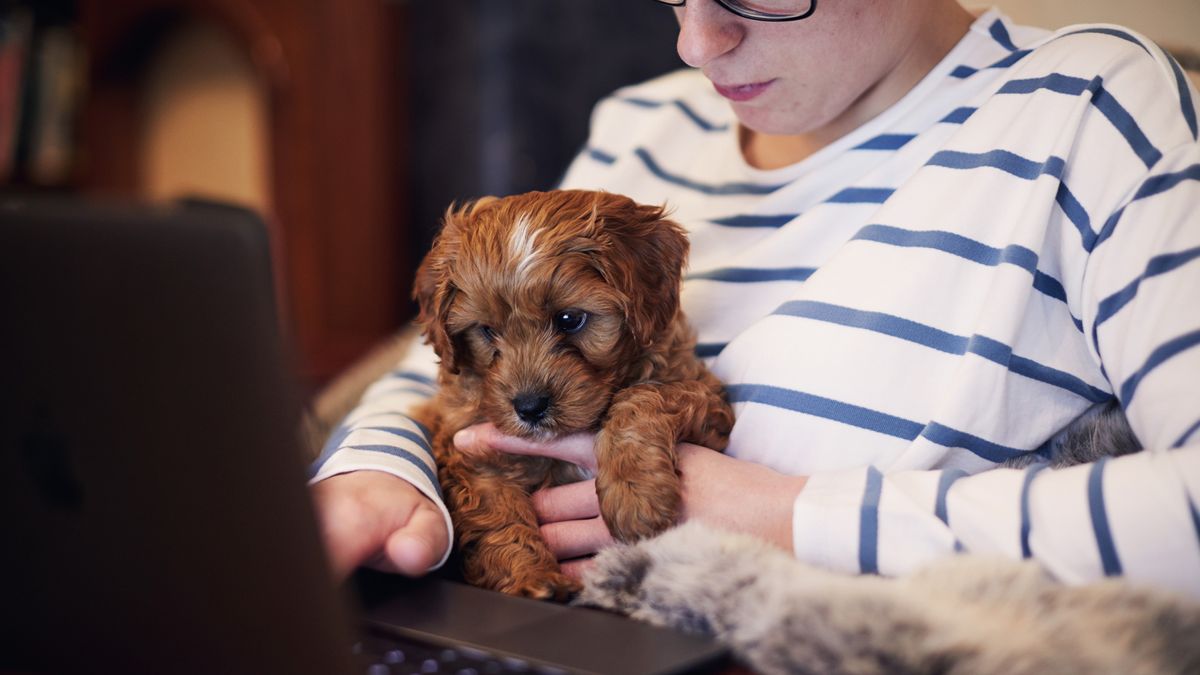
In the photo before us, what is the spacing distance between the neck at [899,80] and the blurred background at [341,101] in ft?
6.74

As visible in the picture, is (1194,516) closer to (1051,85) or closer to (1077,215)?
(1077,215)

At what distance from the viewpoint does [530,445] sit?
132cm

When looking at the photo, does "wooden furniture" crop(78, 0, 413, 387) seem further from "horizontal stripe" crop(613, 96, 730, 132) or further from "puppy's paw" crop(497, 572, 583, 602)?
"puppy's paw" crop(497, 572, 583, 602)

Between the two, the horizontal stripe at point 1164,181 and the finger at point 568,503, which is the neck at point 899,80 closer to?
the horizontal stripe at point 1164,181

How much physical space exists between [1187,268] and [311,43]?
3.20 metres

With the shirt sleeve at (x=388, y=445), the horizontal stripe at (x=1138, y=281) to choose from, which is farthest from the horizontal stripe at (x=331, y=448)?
the horizontal stripe at (x=1138, y=281)

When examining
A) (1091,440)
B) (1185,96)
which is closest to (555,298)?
(1091,440)

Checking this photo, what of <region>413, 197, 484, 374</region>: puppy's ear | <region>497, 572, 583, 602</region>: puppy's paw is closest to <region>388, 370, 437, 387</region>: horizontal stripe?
<region>413, 197, 484, 374</region>: puppy's ear

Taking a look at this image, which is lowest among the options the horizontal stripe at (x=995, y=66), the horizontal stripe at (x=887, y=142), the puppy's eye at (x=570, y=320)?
the puppy's eye at (x=570, y=320)

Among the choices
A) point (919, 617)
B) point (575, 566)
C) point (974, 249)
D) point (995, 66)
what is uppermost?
point (995, 66)

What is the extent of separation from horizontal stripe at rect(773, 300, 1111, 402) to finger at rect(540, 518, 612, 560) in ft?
1.26

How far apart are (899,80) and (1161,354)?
23.4 inches

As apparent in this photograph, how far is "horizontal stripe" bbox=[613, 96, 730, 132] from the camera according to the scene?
175 cm

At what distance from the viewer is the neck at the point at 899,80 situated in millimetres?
1416
